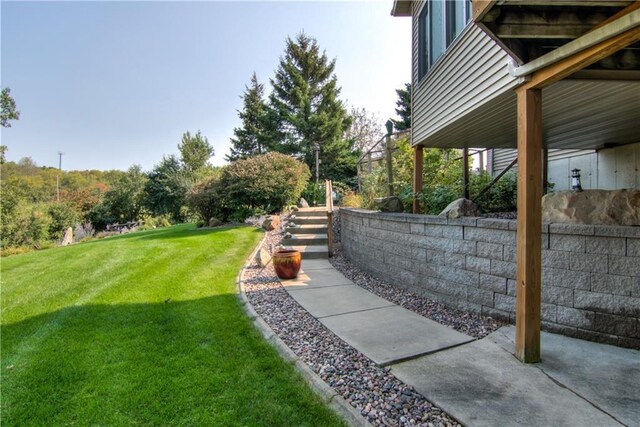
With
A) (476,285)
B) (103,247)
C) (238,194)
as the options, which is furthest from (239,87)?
(476,285)

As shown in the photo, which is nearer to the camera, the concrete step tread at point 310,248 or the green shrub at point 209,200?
the concrete step tread at point 310,248

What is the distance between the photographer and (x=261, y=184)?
951 centimetres

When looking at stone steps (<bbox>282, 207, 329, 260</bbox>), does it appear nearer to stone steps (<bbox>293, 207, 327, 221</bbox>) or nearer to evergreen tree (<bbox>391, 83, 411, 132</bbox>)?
stone steps (<bbox>293, 207, 327, 221</bbox>)

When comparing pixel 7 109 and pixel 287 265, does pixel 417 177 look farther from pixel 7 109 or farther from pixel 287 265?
pixel 7 109

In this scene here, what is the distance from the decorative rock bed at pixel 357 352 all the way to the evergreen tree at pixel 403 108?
17774 millimetres

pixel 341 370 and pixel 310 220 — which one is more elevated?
pixel 310 220

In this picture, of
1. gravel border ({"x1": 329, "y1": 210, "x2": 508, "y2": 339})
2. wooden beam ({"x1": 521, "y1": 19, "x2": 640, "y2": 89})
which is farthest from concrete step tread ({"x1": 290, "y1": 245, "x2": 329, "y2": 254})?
wooden beam ({"x1": 521, "y1": 19, "x2": 640, "y2": 89})

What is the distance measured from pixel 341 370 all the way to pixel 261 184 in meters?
7.72

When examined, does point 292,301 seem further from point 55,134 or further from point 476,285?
point 55,134

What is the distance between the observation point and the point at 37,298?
423 cm

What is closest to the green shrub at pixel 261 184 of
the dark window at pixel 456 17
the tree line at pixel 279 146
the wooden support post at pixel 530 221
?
the tree line at pixel 279 146

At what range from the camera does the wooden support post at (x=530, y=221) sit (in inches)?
91.2

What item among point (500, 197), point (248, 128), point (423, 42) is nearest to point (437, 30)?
point (423, 42)

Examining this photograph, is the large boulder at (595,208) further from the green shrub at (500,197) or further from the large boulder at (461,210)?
the green shrub at (500,197)
